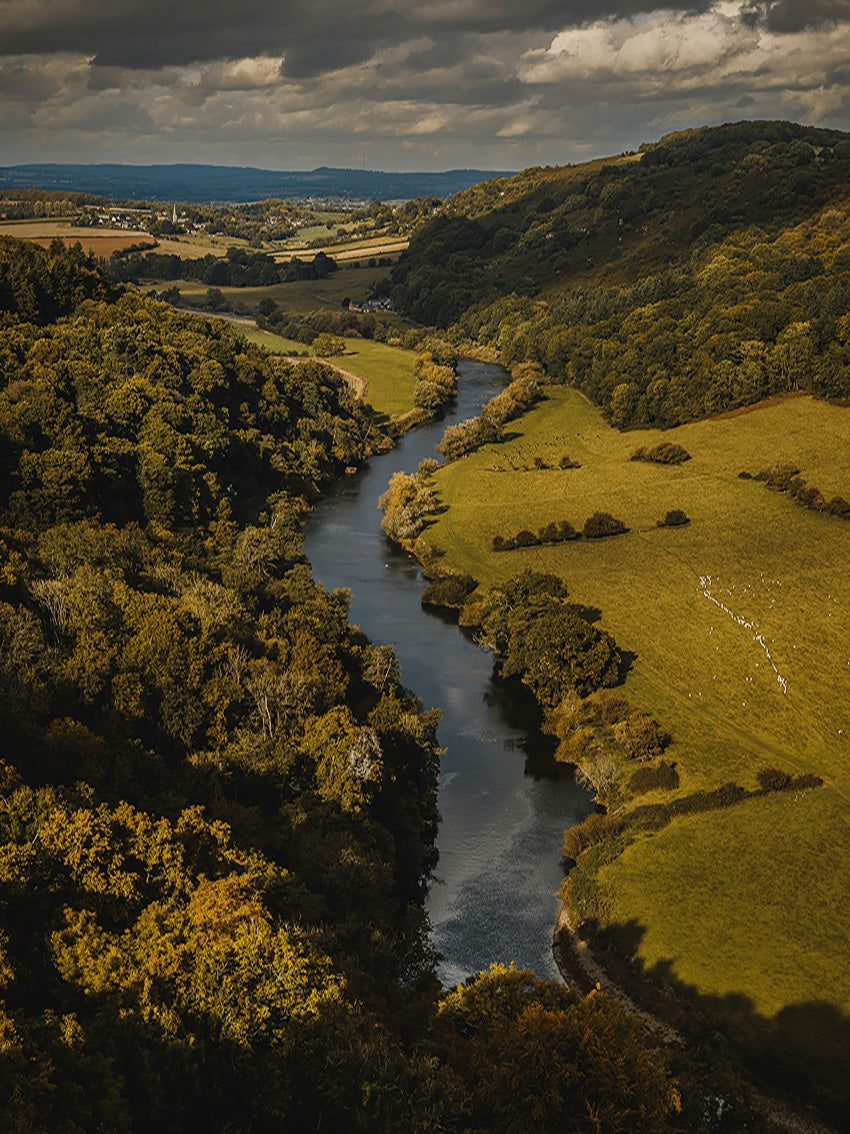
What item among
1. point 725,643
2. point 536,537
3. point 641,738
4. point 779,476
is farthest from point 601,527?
point 641,738

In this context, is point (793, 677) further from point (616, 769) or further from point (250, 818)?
point (250, 818)

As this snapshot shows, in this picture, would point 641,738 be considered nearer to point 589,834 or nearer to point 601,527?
point 589,834

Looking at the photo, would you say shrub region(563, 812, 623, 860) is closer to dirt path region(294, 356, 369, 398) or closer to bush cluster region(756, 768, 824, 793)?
bush cluster region(756, 768, 824, 793)

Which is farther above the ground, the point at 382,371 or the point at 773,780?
the point at 382,371

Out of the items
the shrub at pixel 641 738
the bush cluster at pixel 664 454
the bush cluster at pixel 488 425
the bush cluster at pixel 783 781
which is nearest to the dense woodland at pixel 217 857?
the shrub at pixel 641 738

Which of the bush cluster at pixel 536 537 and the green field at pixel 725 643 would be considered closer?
the green field at pixel 725 643

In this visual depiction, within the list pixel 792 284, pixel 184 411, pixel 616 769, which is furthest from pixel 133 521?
pixel 792 284

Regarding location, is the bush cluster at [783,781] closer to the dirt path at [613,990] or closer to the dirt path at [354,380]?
the dirt path at [613,990]
